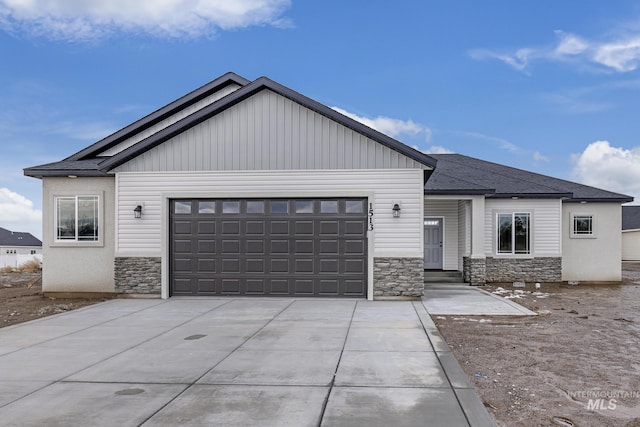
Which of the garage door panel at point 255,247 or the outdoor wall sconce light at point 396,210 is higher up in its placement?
the outdoor wall sconce light at point 396,210

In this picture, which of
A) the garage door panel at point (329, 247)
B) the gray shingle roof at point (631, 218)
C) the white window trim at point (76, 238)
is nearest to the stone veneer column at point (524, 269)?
the garage door panel at point (329, 247)

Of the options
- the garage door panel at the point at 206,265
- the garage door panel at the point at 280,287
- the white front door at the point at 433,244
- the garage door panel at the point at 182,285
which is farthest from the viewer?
the white front door at the point at 433,244

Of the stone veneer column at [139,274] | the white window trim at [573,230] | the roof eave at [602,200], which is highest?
the roof eave at [602,200]

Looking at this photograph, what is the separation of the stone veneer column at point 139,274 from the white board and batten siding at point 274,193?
0.73ft

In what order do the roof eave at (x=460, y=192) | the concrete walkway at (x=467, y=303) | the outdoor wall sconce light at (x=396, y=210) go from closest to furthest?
the concrete walkway at (x=467, y=303) < the outdoor wall sconce light at (x=396, y=210) < the roof eave at (x=460, y=192)

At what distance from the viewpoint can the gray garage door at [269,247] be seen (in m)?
13.4

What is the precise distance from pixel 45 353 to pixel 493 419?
21.2ft

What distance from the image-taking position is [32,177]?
14289mm

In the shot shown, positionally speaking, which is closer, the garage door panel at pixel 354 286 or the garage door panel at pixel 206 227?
the garage door panel at pixel 354 286

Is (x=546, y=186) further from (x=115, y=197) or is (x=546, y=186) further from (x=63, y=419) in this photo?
(x=63, y=419)

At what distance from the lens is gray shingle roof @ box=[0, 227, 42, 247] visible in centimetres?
4975

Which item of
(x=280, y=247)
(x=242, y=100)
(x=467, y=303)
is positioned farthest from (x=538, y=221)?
(x=242, y=100)

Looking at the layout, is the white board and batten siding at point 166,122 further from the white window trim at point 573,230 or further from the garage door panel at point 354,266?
the white window trim at point 573,230

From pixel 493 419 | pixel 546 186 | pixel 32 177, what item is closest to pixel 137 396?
pixel 493 419
